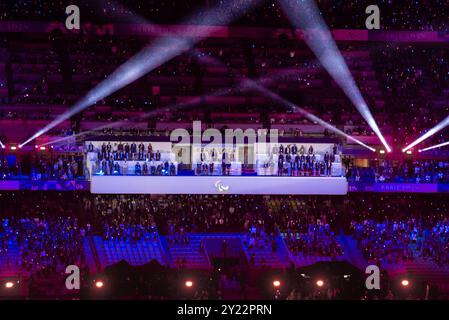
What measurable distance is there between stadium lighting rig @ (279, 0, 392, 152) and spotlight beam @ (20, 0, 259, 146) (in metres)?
2.13

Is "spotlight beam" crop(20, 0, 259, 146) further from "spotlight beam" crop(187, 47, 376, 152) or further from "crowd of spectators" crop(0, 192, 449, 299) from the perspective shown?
"crowd of spectators" crop(0, 192, 449, 299)

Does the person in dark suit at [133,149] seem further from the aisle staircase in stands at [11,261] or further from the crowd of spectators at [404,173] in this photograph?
the crowd of spectators at [404,173]

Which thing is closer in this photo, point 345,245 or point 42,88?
point 345,245

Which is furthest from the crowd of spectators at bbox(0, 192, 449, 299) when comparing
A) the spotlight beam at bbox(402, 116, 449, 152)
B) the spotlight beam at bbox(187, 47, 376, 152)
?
the spotlight beam at bbox(187, 47, 376, 152)

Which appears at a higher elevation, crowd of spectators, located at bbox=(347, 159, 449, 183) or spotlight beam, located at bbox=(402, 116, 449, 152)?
spotlight beam, located at bbox=(402, 116, 449, 152)

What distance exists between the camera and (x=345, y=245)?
2105cm

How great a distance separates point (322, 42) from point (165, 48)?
6543 millimetres

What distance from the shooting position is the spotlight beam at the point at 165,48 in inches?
1022

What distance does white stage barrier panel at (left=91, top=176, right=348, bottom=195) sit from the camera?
67.3 feet

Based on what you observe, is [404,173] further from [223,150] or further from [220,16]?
[220,16]

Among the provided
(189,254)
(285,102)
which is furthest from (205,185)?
(285,102)

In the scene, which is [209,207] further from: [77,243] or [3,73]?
[3,73]
